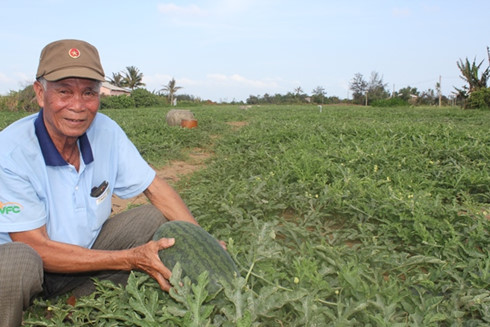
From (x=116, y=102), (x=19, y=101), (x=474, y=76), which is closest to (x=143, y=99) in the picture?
(x=116, y=102)

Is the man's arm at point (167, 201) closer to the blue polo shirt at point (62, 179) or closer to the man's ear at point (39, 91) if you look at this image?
the blue polo shirt at point (62, 179)

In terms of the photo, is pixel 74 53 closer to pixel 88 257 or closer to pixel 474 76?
pixel 88 257

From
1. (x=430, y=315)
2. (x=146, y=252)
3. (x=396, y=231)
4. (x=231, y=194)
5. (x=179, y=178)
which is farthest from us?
(x=179, y=178)

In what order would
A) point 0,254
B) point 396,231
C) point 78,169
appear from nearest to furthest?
1. point 0,254
2. point 78,169
3. point 396,231

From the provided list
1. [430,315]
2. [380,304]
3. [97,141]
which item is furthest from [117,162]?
[430,315]

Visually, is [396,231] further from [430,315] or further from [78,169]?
[78,169]

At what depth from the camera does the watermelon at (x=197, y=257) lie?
195 centimetres

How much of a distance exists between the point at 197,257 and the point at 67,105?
108cm

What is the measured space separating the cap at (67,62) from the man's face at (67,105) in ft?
0.24

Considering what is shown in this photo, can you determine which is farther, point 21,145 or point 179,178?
point 179,178

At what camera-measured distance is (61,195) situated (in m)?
2.12

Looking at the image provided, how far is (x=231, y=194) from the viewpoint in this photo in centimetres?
356

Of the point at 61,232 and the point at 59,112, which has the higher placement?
the point at 59,112

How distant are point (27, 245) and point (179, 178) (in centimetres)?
381
